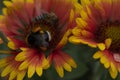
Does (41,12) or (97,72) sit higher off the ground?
(41,12)

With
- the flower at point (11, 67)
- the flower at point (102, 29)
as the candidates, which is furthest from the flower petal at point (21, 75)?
the flower at point (102, 29)

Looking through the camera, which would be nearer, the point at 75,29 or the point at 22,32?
the point at 75,29

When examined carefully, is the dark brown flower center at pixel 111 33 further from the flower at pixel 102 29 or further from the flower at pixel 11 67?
the flower at pixel 11 67

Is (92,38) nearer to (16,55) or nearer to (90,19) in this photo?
(90,19)

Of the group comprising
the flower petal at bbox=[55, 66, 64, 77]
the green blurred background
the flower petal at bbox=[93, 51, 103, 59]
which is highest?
the flower petal at bbox=[93, 51, 103, 59]

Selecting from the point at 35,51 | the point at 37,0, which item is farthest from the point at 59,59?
the point at 37,0

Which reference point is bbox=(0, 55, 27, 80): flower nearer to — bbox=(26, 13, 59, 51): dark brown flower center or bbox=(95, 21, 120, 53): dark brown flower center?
bbox=(26, 13, 59, 51): dark brown flower center

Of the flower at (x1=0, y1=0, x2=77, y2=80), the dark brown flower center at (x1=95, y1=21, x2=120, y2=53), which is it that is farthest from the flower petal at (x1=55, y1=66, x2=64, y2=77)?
the dark brown flower center at (x1=95, y1=21, x2=120, y2=53)
